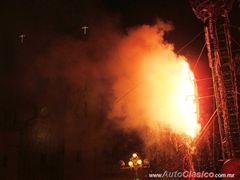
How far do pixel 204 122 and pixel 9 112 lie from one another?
11.9 m

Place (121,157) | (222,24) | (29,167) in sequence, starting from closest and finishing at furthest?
(222,24) < (29,167) < (121,157)

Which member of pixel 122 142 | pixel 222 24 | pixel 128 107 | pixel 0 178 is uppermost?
pixel 222 24

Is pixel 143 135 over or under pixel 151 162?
over

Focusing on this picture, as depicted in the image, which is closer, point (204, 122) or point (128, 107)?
point (204, 122)

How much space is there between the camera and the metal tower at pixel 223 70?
35.0 feet

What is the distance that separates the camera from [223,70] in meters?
11.2

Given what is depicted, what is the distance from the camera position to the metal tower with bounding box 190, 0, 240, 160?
420 inches

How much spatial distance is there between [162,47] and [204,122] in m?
3.62

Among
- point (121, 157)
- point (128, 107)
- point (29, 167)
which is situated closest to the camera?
point (128, 107)

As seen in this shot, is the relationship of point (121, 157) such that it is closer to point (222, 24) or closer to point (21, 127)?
point (21, 127)

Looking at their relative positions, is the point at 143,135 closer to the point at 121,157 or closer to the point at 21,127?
the point at 121,157

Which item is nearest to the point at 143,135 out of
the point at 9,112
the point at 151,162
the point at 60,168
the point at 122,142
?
the point at 151,162

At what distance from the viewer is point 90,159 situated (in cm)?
2067

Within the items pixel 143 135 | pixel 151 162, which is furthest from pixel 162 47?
pixel 151 162
